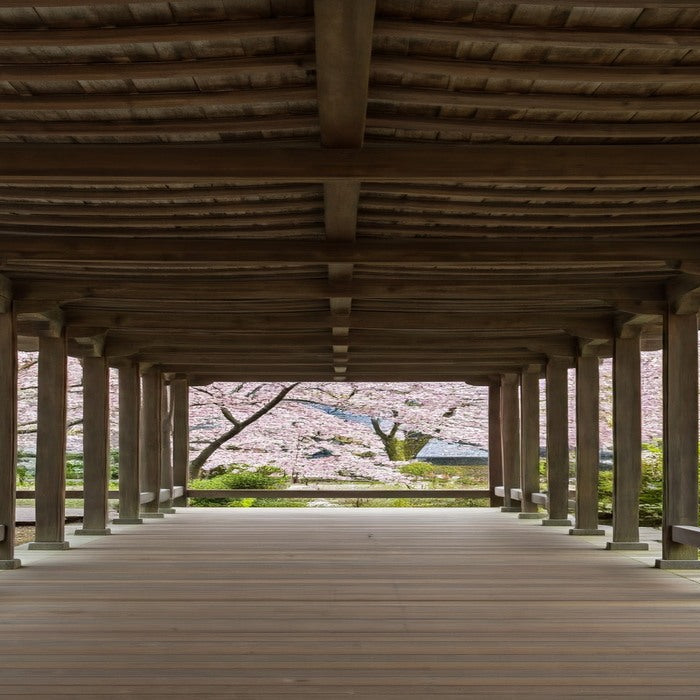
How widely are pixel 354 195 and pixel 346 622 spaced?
2448 mm

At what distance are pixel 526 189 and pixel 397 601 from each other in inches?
110

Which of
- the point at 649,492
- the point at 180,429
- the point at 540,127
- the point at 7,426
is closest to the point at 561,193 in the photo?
the point at 540,127

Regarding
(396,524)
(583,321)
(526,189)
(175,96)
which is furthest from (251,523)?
(175,96)

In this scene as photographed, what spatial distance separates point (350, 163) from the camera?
464cm

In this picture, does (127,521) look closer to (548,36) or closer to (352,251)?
(352,251)

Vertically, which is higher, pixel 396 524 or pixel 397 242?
pixel 397 242

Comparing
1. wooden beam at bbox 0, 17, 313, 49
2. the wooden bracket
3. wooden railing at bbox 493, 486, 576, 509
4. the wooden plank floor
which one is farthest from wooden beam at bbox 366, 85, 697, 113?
wooden railing at bbox 493, 486, 576, 509

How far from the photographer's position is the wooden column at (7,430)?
8.12 metres

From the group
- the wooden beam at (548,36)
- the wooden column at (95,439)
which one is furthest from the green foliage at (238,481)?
the wooden beam at (548,36)

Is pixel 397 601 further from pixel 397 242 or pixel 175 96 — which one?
→ pixel 175 96

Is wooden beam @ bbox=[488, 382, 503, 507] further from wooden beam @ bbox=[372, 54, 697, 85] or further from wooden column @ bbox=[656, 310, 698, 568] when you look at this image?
wooden beam @ bbox=[372, 54, 697, 85]

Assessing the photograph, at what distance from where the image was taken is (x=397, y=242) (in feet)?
21.8

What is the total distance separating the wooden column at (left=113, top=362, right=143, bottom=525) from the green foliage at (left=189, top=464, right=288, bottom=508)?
6.11 metres

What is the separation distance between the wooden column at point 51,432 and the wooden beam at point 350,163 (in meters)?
5.08
